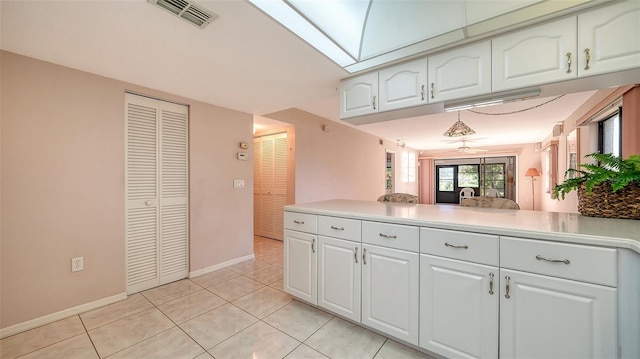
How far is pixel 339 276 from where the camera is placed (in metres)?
1.92

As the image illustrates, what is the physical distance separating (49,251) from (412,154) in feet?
30.7

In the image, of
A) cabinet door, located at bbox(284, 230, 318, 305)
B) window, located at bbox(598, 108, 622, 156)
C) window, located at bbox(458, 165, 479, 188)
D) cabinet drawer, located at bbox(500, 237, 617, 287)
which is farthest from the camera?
window, located at bbox(458, 165, 479, 188)

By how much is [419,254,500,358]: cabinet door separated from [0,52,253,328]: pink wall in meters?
2.79

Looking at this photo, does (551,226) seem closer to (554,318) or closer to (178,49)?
(554,318)

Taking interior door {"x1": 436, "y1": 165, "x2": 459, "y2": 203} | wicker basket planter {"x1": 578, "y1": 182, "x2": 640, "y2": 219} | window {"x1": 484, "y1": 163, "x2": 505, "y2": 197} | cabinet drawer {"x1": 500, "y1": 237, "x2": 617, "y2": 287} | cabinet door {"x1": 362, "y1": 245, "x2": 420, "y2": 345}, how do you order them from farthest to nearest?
1. interior door {"x1": 436, "y1": 165, "x2": 459, "y2": 203}
2. window {"x1": 484, "y1": 163, "x2": 505, "y2": 197}
3. cabinet door {"x1": 362, "y1": 245, "x2": 420, "y2": 345}
4. wicker basket planter {"x1": 578, "y1": 182, "x2": 640, "y2": 219}
5. cabinet drawer {"x1": 500, "y1": 237, "x2": 617, "y2": 287}

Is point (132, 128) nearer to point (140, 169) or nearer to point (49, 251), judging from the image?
point (140, 169)

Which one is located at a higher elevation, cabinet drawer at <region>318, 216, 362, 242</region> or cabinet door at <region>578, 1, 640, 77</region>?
cabinet door at <region>578, 1, 640, 77</region>

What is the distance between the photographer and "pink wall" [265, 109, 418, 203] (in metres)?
4.27

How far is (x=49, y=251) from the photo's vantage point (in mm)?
2000

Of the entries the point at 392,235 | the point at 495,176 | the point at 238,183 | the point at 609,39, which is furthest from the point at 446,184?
the point at 392,235

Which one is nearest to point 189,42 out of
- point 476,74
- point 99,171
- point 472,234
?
point 99,171

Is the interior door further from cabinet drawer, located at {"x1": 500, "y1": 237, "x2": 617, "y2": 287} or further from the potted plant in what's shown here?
cabinet drawer, located at {"x1": 500, "y1": 237, "x2": 617, "y2": 287}

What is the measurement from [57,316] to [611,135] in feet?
19.0

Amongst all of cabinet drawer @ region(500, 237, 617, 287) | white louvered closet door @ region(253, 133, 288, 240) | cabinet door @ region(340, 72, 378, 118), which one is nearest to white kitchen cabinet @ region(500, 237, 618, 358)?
cabinet drawer @ region(500, 237, 617, 287)
